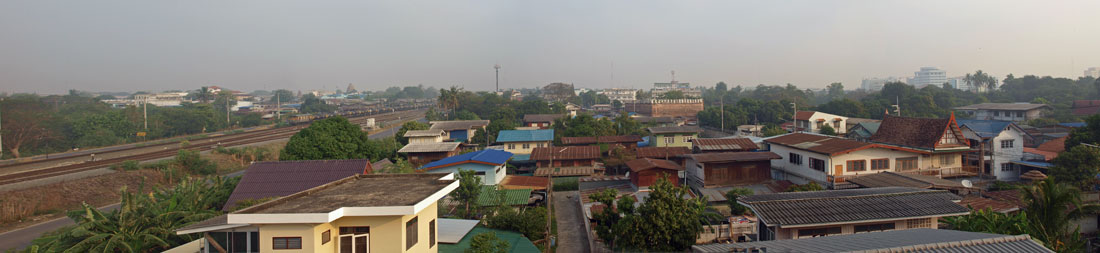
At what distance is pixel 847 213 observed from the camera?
11141 millimetres

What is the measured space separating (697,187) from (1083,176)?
41.7ft

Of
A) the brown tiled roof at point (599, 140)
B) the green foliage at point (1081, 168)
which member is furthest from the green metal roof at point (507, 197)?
the green foliage at point (1081, 168)

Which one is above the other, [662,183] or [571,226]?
[662,183]

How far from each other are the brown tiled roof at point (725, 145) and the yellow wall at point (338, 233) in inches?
847

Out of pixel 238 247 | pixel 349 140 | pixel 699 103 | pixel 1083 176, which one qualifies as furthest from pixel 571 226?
pixel 699 103

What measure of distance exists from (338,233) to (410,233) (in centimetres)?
92

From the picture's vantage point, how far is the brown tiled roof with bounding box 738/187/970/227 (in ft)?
35.8

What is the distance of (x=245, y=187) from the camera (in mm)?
16797

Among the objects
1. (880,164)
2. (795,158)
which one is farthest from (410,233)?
(880,164)

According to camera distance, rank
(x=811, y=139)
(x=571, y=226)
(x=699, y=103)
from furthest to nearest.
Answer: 1. (x=699, y=103)
2. (x=811, y=139)
3. (x=571, y=226)

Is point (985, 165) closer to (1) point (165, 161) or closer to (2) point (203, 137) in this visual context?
(1) point (165, 161)

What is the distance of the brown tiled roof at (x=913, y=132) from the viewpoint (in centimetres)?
2078

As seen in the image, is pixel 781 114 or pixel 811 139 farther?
pixel 781 114

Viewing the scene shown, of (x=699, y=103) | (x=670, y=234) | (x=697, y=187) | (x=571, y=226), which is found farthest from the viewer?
(x=699, y=103)
